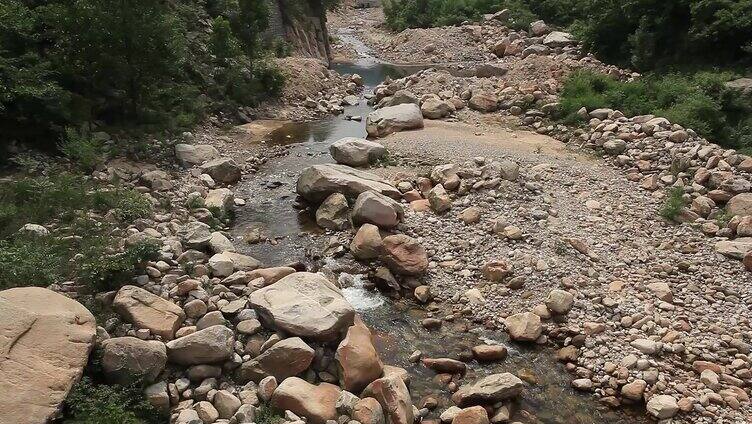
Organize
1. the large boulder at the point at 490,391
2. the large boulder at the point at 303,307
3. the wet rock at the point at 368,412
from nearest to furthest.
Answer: the wet rock at the point at 368,412 < the large boulder at the point at 490,391 < the large boulder at the point at 303,307

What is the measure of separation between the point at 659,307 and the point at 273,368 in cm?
875

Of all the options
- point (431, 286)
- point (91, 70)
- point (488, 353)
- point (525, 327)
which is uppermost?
point (91, 70)

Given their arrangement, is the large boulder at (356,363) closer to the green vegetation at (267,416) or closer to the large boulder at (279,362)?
the large boulder at (279,362)

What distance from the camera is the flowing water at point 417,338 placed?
428 inches

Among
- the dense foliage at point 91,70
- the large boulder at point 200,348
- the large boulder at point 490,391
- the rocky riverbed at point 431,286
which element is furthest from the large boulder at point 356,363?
the dense foliage at point 91,70

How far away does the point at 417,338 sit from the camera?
1254 centimetres

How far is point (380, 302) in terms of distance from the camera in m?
13.7

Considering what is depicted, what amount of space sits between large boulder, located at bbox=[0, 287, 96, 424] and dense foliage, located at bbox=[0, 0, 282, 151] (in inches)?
336

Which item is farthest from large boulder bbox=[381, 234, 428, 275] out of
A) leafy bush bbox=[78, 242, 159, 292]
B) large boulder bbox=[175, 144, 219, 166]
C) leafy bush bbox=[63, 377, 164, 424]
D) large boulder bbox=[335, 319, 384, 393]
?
large boulder bbox=[175, 144, 219, 166]

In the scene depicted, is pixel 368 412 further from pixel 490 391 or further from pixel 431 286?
pixel 431 286

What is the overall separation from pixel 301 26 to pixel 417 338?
33.7 meters

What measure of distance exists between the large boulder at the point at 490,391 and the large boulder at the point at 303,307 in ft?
8.39

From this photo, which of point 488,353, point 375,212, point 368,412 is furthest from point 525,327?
point 375,212

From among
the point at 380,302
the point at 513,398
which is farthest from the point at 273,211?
the point at 513,398
